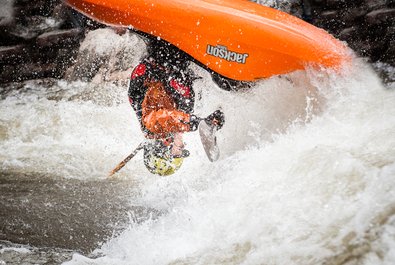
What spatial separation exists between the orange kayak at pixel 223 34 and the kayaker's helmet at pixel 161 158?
2.34 feet

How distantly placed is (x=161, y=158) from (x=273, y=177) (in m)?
0.98

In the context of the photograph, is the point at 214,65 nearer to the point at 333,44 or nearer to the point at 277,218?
the point at 333,44

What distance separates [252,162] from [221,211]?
1.97 ft

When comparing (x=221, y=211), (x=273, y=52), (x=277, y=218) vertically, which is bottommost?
(x=221, y=211)

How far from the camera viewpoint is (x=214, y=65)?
286 centimetres

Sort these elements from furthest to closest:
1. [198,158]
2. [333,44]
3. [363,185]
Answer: [198,158]
[333,44]
[363,185]

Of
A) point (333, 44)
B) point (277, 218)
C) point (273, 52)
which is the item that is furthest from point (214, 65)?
point (277, 218)

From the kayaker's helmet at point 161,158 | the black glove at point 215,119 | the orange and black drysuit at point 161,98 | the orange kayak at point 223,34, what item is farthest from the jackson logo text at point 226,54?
the kayaker's helmet at point 161,158

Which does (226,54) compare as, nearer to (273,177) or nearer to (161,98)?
(161,98)

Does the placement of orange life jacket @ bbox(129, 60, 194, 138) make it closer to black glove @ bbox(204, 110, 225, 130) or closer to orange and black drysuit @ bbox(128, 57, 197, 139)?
orange and black drysuit @ bbox(128, 57, 197, 139)

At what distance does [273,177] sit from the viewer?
2461 mm

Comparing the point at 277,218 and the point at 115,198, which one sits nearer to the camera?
the point at 277,218

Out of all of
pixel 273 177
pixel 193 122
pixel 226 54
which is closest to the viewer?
pixel 273 177

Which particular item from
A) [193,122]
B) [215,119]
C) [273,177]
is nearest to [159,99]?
[193,122]
